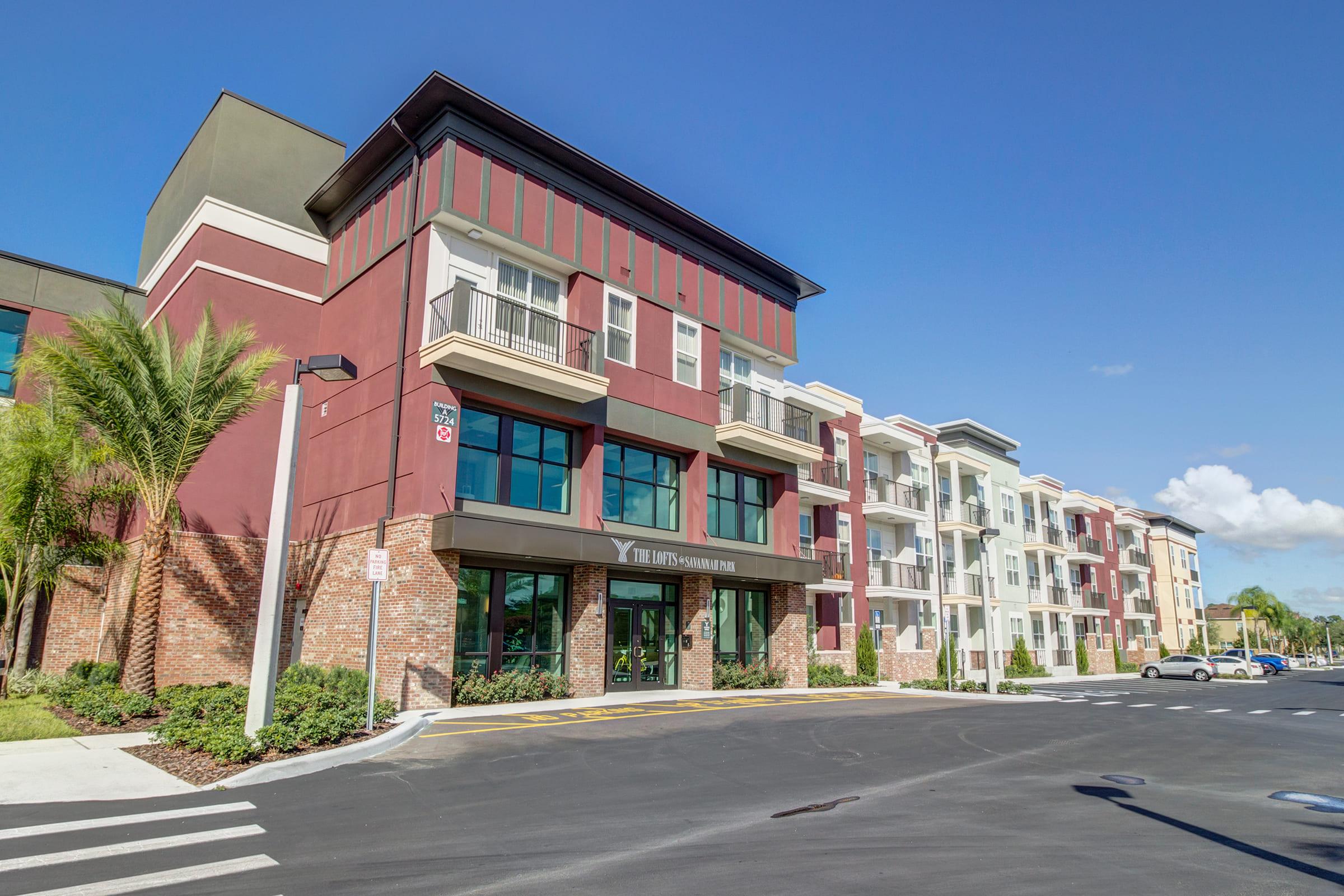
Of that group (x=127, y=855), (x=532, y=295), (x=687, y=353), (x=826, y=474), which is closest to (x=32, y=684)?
(x=532, y=295)

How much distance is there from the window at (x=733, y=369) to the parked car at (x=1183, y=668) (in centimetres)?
3688

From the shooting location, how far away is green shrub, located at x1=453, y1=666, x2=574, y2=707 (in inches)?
693

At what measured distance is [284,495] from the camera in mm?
11664

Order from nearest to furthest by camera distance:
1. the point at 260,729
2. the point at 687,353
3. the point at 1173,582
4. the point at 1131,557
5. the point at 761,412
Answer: the point at 260,729 < the point at 687,353 < the point at 761,412 < the point at 1131,557 < the point at 1173,582

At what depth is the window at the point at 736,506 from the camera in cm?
2459

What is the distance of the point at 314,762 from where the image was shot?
10.4 meters

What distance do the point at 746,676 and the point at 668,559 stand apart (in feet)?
17.3

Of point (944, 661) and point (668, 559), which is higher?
point (668, 559)

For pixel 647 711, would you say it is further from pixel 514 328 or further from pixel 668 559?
pixel 514 328

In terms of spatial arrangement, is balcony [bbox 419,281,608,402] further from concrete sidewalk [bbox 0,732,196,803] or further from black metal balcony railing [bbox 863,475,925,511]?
black metal balcony railing [bbox 863,475,925,511]

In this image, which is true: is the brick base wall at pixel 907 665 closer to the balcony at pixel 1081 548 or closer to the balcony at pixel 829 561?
the balcony at pixel 829 561

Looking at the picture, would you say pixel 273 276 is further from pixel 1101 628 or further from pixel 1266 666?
pixel 1266 666

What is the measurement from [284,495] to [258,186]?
14832 mm

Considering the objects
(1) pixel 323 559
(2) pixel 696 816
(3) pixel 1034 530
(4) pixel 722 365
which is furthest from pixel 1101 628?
(2) pixel 696 816
